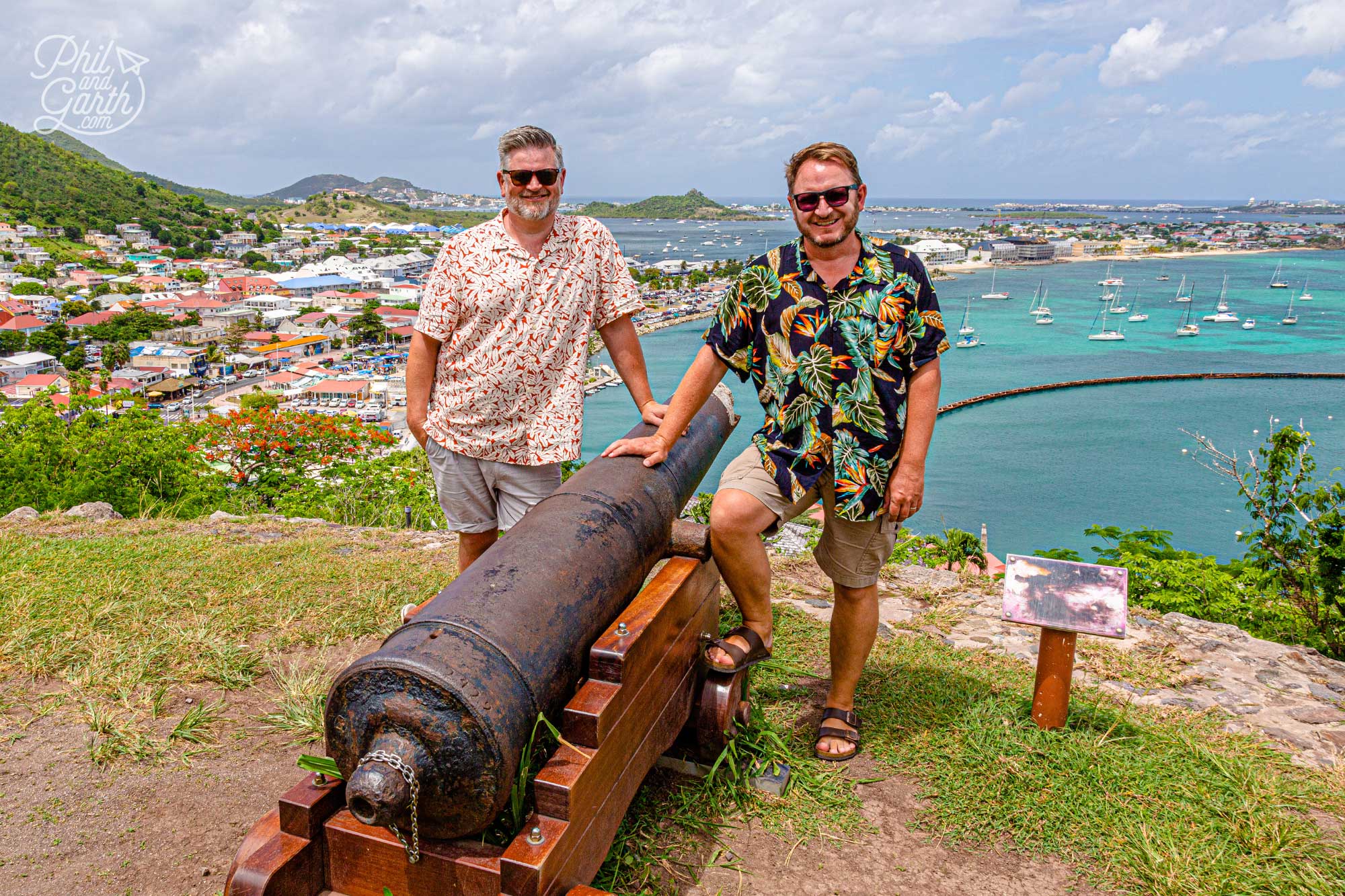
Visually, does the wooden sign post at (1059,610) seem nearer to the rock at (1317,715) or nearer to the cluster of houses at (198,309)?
the rock at (1317,715)

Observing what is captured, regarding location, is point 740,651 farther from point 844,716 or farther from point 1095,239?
point 1095,239

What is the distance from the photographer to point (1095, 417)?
43.2 meters

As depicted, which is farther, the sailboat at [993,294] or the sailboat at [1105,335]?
the sailboat at [993,294]

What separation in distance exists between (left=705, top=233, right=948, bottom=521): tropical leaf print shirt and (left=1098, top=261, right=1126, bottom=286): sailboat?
9532 centimetres

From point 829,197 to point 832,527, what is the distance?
830mm

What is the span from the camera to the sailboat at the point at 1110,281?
86.6m

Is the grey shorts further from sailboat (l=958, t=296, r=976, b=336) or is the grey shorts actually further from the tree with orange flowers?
sailboat (l=958, t=296, r=976, b=336)

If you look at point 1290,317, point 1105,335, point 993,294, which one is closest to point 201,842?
point 1105,335

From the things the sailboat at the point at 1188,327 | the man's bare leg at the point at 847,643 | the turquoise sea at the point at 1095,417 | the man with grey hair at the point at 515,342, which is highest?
the man with grey hair at the point at 515,342

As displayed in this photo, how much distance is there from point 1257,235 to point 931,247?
66.1 metres

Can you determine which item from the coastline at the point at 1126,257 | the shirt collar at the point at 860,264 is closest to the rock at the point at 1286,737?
the shirt collar at the point at 860,264

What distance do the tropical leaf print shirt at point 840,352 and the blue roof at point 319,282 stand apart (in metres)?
91.3

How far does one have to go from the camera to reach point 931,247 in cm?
11169

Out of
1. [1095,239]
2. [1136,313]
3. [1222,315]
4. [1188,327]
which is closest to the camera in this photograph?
[1188,327]
